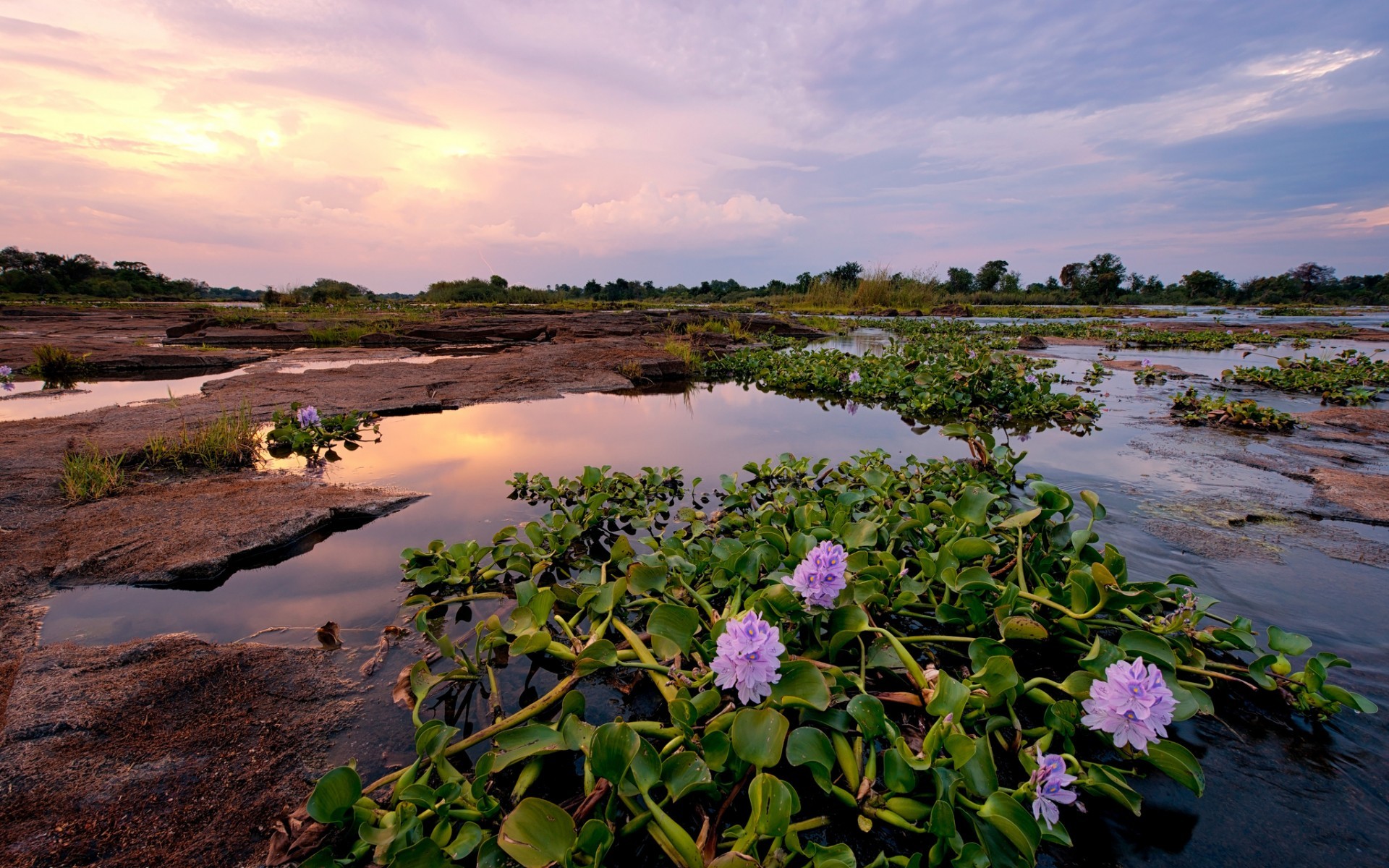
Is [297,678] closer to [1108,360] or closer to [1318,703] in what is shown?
[1318,703]

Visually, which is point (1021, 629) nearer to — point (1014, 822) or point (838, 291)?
point (1014, 822)

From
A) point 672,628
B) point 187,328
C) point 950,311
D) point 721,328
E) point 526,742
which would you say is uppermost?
point 950,311

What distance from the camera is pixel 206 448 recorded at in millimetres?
3479

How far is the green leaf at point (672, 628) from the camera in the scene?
4.73 feet

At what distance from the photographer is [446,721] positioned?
1.43 meters

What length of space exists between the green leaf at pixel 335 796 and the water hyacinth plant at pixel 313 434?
3.26m

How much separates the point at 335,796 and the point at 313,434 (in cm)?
364

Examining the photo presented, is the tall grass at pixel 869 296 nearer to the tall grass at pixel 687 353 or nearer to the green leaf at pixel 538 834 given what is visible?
the tall grass at pixel 687 353

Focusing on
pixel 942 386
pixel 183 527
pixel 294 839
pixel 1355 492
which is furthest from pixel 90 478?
pixel 1355 492

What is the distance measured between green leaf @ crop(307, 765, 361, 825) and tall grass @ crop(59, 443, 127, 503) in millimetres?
2911

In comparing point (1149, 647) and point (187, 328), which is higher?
point (187, 328)

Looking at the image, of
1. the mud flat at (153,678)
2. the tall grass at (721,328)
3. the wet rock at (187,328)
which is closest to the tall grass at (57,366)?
the mud flat at (153,678)

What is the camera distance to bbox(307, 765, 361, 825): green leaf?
983mm

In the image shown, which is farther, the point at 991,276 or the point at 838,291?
the point at 991,276
